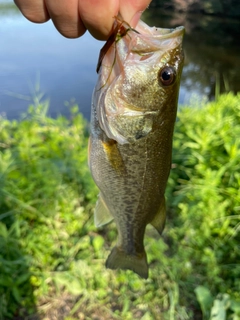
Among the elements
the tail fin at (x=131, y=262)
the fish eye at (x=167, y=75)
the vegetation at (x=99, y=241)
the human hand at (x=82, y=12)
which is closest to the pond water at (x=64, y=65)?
the vegetation at (x=99, y=241)

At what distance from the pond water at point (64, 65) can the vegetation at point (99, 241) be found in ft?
5.68

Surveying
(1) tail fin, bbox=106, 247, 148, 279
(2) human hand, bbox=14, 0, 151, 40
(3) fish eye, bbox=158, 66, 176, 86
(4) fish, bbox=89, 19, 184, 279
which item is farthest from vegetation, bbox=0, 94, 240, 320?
(2) human hand, bbox=14, 0, 151, 40

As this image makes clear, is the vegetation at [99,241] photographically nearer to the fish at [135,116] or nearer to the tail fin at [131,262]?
the tail fin at [131,262]

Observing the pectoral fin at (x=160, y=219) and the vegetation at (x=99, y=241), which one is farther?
the vegetation at (x=99, y=241)

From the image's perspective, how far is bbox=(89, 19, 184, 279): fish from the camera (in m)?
1.24

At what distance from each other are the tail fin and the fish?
344mm

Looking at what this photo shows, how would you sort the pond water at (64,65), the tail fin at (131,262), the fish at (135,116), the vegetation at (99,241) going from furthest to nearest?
the pond water at (64,65)
the vegetation at (99,241)
the tail fin at (131,262)
the fish at (135,116)

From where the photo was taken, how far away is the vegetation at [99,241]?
251 cm

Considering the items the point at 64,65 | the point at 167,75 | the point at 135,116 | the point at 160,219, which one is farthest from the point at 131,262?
the point at 64,65

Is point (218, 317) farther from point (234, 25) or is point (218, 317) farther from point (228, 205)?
point (234, 25)

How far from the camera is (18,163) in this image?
9.68ft

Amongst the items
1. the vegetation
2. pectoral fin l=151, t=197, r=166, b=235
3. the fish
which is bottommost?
the vegetation

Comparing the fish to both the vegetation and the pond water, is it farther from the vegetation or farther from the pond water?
the pond water

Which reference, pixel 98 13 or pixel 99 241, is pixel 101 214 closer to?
pixel 98 13
